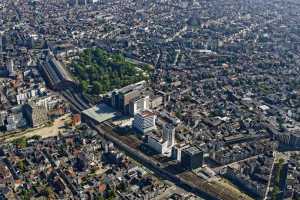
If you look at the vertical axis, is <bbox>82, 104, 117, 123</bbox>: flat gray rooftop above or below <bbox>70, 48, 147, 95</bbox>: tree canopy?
below

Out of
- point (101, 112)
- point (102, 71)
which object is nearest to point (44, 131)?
point (101, 112)

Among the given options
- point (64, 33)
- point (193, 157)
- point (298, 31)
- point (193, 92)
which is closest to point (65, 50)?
point (64, 33)

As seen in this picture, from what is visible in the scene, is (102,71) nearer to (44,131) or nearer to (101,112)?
(101,112)

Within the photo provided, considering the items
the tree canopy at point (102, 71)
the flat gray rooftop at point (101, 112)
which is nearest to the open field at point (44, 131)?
the flat gray rooftop at point (101, 112)

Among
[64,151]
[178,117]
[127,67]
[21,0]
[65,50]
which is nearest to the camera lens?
[64,151]

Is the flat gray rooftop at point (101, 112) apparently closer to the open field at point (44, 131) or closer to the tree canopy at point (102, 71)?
the open field at point (44, 131)

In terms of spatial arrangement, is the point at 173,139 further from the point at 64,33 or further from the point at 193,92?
the point at 64,33

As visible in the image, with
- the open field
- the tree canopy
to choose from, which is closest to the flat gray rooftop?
the open field

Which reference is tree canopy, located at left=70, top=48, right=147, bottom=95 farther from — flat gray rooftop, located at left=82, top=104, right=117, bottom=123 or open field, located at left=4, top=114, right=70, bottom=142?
open field, located at left=4, top=114, right=70, bottom=142

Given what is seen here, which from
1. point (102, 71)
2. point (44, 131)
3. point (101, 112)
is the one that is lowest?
point (44, 131)

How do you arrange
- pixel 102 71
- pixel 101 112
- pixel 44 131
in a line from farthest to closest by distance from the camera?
1. pixel 102 71
2. pixel 101 112
3. pixel 44 131

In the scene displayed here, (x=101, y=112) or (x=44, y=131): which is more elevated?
(x=101, y=112)
